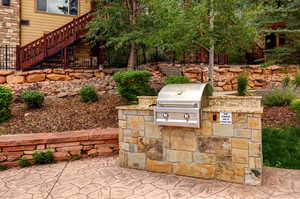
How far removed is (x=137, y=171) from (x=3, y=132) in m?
3.18

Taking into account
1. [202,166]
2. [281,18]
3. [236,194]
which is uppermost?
[281,18]

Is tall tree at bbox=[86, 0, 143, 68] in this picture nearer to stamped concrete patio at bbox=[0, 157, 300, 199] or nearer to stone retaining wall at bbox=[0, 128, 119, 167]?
stone retaining wall at bbox=[0, 128, 119, 167]

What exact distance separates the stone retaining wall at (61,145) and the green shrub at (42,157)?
0.07 meters

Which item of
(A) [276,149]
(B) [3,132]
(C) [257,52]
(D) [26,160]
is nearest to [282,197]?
(A) [276,149]

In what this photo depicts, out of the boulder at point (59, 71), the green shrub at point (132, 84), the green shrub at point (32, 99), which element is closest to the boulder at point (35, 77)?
the boulder at point (59, 71)

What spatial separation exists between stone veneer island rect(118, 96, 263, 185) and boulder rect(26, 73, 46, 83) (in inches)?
230

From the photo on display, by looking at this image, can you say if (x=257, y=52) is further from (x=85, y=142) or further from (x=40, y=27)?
(x=40, y=27)

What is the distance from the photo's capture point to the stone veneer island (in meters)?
2.65

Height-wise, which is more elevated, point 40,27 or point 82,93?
point 40,27

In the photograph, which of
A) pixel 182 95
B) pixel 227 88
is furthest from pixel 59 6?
pixel 182 95

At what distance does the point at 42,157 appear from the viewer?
3652mm

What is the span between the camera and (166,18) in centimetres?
464

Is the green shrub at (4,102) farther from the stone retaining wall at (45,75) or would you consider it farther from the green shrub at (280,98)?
the green shrub at (280,98)

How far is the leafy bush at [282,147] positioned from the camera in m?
3.38
